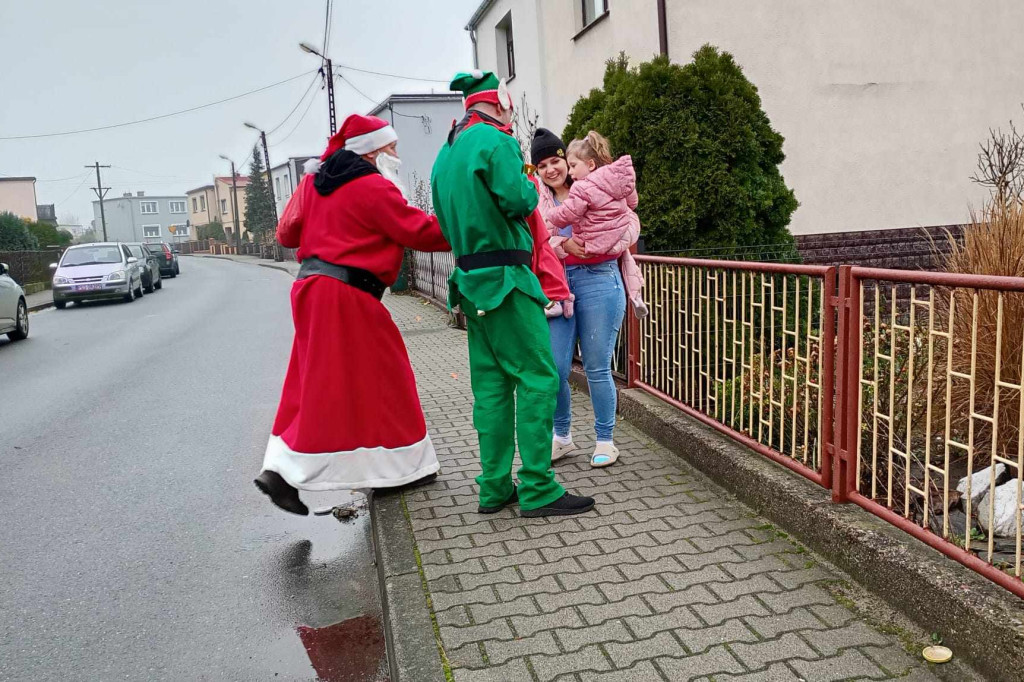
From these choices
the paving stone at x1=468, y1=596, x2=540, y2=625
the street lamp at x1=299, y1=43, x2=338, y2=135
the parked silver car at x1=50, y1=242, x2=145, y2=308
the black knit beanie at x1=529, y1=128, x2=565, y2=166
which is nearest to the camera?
the paving stone at x1=468, y1=596, x2=540, y2=625

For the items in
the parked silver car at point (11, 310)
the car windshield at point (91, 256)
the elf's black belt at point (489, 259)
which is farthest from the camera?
the car windshield at point (91, 256)

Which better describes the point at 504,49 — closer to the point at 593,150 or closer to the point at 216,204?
the point at 593,150

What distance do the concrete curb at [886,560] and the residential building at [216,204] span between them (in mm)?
89780

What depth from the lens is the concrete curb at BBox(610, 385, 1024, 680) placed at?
2619mm

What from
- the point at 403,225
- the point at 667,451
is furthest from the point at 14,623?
the point at 667,451

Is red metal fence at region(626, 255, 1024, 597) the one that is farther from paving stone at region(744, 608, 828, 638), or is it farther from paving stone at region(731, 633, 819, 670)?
paving stone at region(731, 633, 819, 670)

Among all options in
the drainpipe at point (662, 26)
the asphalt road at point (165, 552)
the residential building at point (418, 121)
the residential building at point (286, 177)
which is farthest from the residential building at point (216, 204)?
the asphalt road at point (165, 552)

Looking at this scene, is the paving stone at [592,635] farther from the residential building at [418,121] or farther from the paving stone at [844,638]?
the residential building at [418,121]

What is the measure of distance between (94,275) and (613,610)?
21.7 metres

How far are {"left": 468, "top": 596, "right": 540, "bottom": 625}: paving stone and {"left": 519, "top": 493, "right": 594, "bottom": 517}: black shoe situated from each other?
0.89 metres

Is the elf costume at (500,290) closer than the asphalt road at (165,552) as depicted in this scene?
No

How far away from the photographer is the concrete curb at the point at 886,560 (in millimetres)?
2619

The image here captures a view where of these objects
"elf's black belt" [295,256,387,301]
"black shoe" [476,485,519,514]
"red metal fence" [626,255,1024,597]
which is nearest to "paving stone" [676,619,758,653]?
"red metal fence" [626,255,1024,597]

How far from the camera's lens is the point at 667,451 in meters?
5.19
